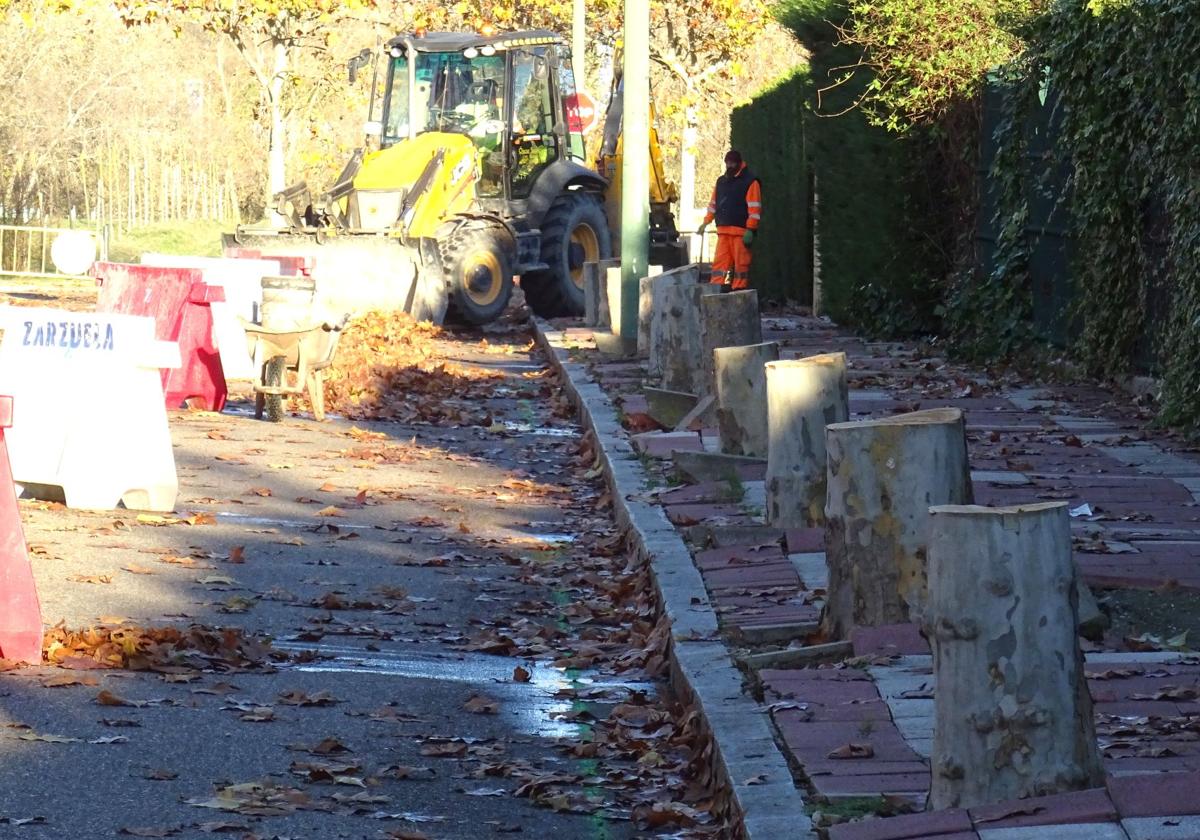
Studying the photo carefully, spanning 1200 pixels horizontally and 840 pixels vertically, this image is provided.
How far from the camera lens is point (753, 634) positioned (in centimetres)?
687

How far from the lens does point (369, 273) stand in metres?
21.6

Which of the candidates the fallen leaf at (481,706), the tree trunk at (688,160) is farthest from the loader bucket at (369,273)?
the tree trunk at (688,160)

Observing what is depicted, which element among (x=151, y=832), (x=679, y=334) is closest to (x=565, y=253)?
(x=679, y=334)

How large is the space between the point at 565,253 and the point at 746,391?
14.8 m

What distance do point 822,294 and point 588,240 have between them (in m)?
4.20

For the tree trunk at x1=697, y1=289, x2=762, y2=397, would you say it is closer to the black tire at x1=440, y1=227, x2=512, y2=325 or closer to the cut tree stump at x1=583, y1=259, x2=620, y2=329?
the cut tree stump at x1=583, y1=259, x2=620, y2=329

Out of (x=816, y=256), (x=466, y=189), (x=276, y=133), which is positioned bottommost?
(x=816, y=256)

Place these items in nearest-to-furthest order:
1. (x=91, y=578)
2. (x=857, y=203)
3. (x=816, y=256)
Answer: (x=91, y=578), (x=857, y=203), (x=816, y=256)

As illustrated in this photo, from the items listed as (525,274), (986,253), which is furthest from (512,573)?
(525,274)

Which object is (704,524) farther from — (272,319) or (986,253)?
(986,253)

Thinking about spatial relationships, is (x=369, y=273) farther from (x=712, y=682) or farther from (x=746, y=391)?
(x=712, y=682)

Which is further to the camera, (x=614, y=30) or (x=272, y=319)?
(x=614, y=30)

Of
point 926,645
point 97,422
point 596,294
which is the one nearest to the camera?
point 926,645

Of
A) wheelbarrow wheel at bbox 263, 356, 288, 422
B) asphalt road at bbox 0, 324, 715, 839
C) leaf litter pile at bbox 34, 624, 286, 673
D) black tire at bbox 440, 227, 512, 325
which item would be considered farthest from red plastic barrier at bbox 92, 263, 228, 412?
leaf litter pile at bbox 34, 624, 286, 673
